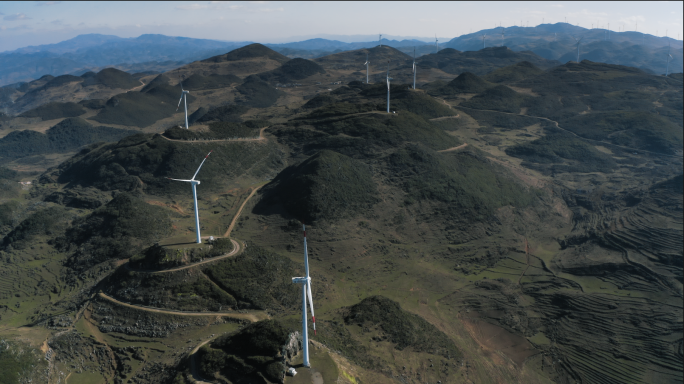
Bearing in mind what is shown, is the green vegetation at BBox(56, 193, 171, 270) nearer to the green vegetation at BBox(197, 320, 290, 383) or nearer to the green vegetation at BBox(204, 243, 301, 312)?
the green vegetation at BBox(204, 243, 301, 312)

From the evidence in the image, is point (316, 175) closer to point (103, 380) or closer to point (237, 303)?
point (237, 303)

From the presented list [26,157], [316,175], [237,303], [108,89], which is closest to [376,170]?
[316,175]

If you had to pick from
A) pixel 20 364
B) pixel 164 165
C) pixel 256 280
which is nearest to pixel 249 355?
pixel 256 280

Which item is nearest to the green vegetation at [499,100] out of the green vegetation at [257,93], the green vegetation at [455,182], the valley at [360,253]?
the valley at [360,253]

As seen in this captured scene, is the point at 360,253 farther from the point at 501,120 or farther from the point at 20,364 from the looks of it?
the point at 501,120

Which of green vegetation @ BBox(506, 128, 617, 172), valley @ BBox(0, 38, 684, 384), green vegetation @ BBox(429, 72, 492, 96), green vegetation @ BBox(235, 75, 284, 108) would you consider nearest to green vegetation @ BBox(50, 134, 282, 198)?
valley @ BBox(0, 38, 684, 384)

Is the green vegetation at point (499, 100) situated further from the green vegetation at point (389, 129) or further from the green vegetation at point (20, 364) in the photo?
the green vegetation at point (20, 364)
